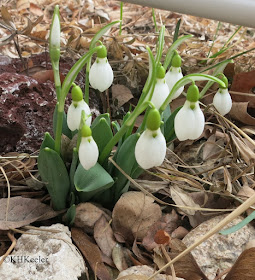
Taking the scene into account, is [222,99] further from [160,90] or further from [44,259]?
[44,259]

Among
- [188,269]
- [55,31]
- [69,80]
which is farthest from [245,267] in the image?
[55,31]

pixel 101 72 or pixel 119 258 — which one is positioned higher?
pixel 101 72

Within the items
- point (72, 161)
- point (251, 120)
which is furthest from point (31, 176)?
point (251, 120)

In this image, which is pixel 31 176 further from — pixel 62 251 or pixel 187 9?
pixel 187 9

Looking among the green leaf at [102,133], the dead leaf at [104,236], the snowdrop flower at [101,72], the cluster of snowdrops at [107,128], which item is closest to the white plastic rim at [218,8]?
the cluster of snowdrops at [107,128]

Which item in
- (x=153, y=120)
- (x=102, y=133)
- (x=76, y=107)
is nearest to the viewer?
(x=153, y=120)

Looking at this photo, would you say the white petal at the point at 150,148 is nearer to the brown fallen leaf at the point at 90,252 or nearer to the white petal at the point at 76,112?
the white petal at the point at 76,112

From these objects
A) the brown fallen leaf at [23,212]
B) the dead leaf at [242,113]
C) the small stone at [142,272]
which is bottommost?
the brown fallen leaf at [23,212]
